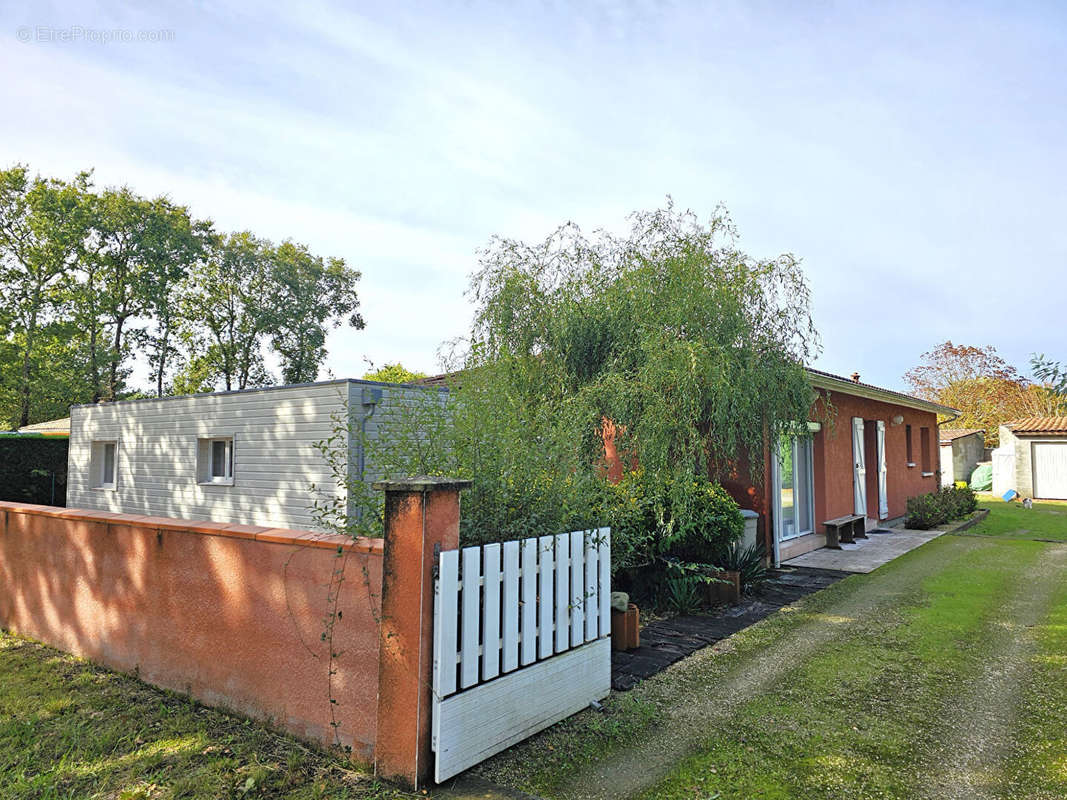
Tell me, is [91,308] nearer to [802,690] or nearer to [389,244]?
[389,244]

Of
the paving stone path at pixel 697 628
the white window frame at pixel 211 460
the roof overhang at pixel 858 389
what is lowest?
the paving stone path at pixel 697 628

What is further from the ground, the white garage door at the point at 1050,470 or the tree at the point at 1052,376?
the tree at the point at 1052,376

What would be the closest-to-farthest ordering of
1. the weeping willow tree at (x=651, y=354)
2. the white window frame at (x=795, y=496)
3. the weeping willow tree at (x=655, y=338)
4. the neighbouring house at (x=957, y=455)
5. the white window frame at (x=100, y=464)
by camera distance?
the weeping willow tree at (x=651, y=354)
the weeping willow tree at (x=655, y=338)
the white window frame at (x=795, y=496)
the white window frame at (x=100, y=464)
the neighbouring house at (x=957, y=455)

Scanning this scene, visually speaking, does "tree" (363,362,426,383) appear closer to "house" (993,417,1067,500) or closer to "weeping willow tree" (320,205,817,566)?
"weeping willow tree" (320,205,817,566)

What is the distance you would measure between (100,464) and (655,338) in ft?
42.9

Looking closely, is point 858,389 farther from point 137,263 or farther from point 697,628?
point 137,263

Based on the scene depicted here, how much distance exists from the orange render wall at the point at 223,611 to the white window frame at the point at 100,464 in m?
9.62

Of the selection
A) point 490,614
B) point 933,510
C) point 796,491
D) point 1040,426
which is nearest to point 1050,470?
point 1040,426

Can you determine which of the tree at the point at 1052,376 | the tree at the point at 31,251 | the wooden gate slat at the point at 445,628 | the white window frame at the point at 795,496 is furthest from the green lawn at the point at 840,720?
the tree at the point at 31,251

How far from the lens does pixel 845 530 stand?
10.7 m

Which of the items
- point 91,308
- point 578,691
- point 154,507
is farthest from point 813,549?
point 91,308

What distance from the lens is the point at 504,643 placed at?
3.30 meters

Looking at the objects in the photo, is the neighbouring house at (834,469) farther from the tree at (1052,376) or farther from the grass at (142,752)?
the tree at (1052,376)

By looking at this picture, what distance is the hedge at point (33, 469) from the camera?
14.7m
